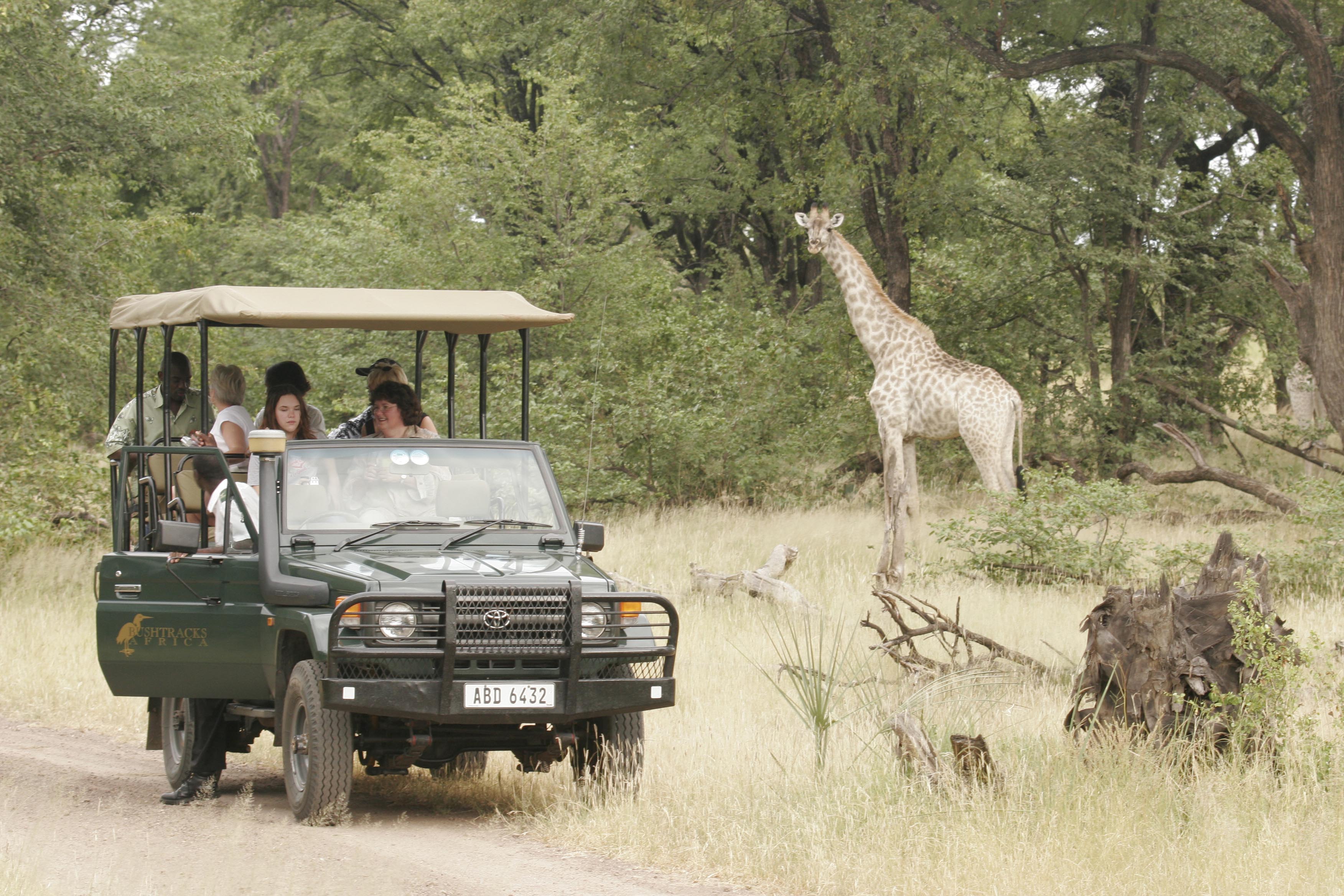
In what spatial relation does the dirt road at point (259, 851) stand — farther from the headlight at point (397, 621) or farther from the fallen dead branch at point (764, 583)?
the fallen dead branch at point (764, 583)

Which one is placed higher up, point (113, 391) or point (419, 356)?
point (419, 356)

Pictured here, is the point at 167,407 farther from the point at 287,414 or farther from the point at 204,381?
the point at 287,414

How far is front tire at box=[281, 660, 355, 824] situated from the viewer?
21.3 feet

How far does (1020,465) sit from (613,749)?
9464 millimetres

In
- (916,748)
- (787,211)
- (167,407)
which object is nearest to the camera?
(916,748)

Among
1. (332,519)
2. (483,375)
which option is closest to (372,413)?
(483,375)

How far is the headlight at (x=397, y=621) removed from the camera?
6371 mm

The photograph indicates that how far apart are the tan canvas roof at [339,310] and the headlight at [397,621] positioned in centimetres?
201

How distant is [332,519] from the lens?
7.43m

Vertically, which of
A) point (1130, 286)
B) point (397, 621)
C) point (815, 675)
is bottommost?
point (815, 675)

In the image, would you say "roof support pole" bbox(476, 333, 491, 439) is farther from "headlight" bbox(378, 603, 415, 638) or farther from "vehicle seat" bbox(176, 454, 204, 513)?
"headlight" bbox(378, 603, 415, 638)

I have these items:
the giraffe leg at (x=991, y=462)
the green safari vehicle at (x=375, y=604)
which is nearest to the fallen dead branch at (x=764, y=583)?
the giraffe leg at (x=991, y=462)

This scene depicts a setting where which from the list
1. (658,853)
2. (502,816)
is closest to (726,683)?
(502,816)

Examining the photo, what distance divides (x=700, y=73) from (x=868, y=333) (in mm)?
6062
